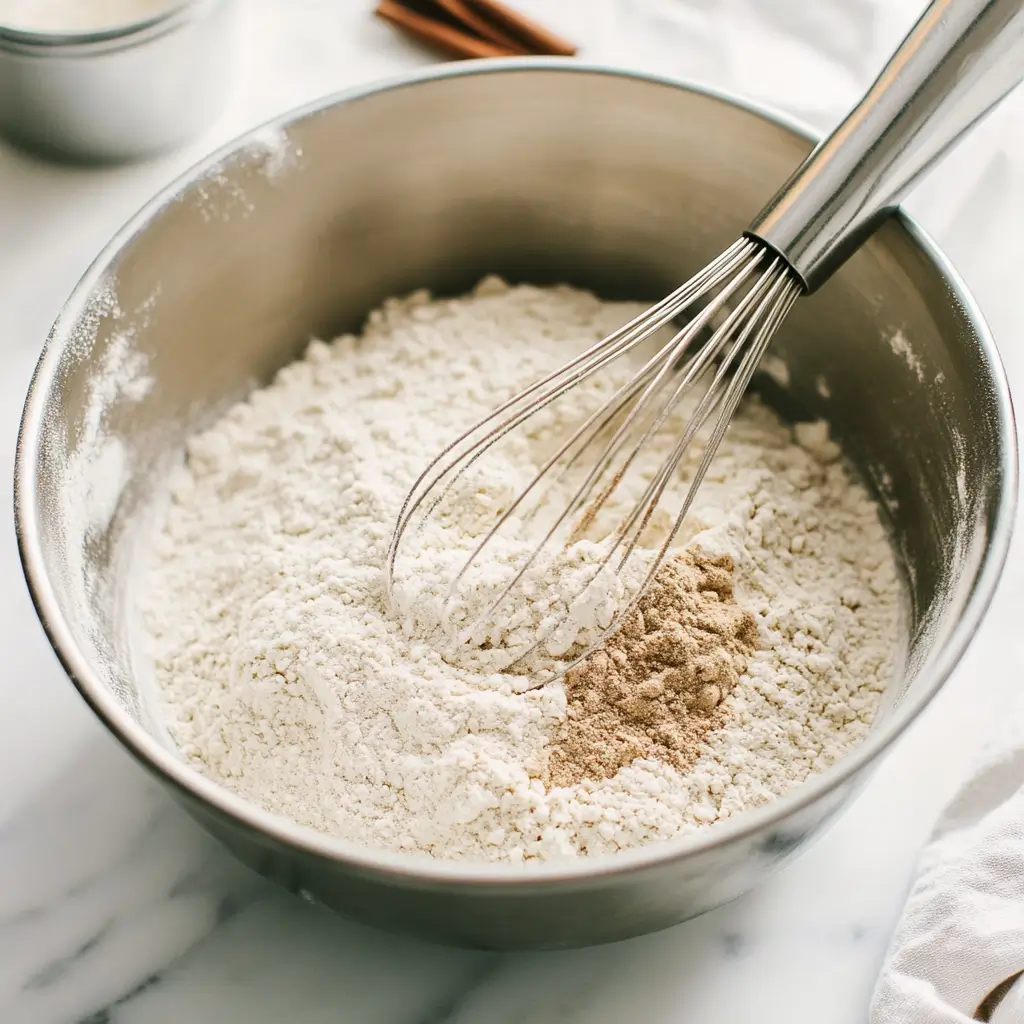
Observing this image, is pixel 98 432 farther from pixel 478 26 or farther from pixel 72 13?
pixel 478 26

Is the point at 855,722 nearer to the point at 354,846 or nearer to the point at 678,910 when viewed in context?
the point at 678,910

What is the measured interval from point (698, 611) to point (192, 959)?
0.37 meters

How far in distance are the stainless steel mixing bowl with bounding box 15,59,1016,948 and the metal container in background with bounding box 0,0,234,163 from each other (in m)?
0.19

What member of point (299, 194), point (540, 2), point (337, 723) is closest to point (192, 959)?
point (337, 723)

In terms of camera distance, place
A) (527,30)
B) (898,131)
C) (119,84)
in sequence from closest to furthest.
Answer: (898,131) → (119,84) → (527,30)

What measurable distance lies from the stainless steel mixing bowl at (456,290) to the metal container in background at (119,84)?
19 centimetres

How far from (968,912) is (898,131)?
0.46m

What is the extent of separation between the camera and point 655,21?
3.78ft

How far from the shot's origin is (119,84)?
979mm

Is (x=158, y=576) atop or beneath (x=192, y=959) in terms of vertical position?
atop

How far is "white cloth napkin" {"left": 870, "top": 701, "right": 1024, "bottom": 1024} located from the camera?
0.68 meters

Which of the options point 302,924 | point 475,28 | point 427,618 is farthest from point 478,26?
point 302,924

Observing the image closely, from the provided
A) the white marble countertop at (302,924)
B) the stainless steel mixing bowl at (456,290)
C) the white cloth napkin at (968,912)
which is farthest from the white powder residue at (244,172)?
the white cloth napkin at (968,912)

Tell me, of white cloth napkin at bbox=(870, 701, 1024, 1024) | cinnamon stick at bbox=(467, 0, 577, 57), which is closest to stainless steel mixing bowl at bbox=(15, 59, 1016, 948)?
white cloth napkin at bbox=(870, 701, 1024, 1024)
